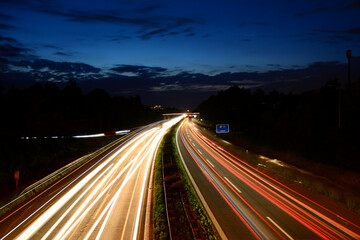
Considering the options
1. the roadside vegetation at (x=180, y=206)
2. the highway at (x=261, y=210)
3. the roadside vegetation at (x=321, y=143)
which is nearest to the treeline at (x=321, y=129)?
the roadside vegetation at (x=321, y=143)

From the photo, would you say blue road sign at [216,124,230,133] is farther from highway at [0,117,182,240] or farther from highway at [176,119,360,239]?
highway at [0,117,182,240]

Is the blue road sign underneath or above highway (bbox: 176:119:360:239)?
above

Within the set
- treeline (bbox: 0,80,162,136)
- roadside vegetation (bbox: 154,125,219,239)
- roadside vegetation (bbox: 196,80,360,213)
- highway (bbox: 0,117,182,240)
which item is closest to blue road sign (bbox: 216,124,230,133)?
roadside vegetation (bbox: 196,80,360,213)

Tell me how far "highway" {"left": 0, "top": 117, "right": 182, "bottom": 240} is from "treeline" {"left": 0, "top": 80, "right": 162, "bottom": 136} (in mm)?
28451

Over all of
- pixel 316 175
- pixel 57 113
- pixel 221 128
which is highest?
pixel 57 113

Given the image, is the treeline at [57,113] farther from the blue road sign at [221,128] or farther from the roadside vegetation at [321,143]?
the roadside vegetation at [321,143]

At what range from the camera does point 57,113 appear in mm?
80188

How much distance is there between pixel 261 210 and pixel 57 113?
3020 inches

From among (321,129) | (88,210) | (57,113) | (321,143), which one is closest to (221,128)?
(321,129)

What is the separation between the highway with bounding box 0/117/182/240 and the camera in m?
14.5

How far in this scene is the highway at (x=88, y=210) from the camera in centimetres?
1454

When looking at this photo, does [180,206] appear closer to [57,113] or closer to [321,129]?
[321,129]

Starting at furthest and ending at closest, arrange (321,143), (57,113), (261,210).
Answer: (57,113) < (321,143) < (261,210)

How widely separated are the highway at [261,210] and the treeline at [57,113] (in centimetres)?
3870
